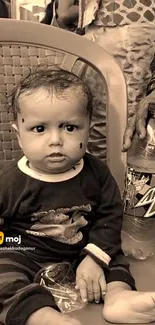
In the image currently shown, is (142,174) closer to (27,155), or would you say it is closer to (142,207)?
(142,207)

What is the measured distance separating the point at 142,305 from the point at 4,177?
321 mm

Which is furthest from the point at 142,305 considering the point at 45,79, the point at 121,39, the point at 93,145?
the point at 121,39

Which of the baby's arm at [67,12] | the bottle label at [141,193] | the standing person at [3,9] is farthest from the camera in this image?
the standing person at [3,9]

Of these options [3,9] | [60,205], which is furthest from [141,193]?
[3,9]

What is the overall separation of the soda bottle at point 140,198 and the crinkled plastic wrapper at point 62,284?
170 millimetres

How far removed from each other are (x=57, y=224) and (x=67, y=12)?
739 millimetres

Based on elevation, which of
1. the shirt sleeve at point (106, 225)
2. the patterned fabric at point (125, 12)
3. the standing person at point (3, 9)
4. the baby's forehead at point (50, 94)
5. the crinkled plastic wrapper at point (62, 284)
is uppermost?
the patterned fabric at point (125, 12)

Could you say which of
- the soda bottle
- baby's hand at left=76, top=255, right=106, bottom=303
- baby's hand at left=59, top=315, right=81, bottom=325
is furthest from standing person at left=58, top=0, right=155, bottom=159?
baby's hand at left=59, top=315, right=81, bottom=325

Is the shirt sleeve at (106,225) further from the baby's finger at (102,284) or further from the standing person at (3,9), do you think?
the standing person at (3,9)

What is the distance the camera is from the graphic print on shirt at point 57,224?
37.0 inches

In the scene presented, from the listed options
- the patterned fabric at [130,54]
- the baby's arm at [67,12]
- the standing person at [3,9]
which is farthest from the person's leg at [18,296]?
the standing person at [3,9]

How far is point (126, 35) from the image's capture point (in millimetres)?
1286

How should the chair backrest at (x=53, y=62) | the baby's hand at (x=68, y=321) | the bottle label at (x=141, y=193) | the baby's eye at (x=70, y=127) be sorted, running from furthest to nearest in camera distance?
the chair backrest at (x=53, y=62) < the bottle label at (x=141, y=193) < the baby's eye at (x=70, y=127) < the baby's hand at (x=68, y=321)

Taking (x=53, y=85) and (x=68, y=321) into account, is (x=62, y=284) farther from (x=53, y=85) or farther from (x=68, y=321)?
(x=53, y=85)
